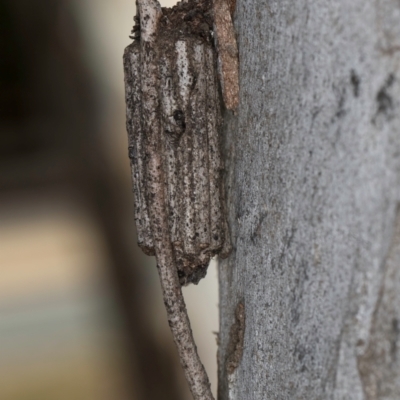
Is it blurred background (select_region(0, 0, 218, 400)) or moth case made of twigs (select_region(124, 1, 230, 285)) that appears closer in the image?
moth case made of twigs (select_region(124, 1, 230, 285))

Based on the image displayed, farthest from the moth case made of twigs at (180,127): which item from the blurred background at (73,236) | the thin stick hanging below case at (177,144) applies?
the blurred background at (73,236)

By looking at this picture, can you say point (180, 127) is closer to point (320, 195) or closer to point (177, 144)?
point (177, 144)

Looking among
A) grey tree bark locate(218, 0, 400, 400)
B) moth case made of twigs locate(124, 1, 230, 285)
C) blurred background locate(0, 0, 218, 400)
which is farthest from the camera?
blurred background locate(0, 0, 218, 400)

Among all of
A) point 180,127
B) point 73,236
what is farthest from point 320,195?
point 73,236

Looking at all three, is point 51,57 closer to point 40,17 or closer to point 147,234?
point 40,17

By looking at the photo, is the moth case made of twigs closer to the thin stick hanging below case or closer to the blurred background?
the thin stick hanging below case

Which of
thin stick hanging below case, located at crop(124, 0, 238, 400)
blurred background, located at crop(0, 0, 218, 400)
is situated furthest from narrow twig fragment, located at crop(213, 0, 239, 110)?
blurred background, located at crop(0, 0, 218, 400)
